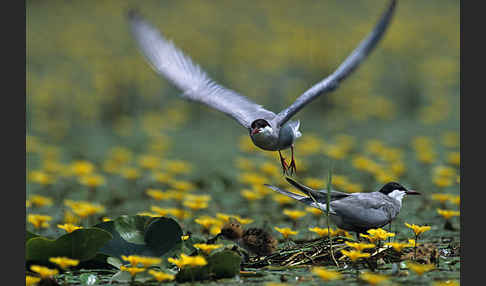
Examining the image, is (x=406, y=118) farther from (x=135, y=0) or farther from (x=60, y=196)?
(x=135, y=0)

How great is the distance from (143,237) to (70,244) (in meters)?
0.58

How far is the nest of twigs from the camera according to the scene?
14.4 feet

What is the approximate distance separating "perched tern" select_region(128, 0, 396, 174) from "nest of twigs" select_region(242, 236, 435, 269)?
57cm

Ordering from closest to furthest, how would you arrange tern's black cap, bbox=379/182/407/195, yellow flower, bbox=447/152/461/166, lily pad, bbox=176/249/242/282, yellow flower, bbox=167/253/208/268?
yellow flower, bbox=167/253/208/268 < lily pad, bbox=176/249/242/282 < tern's black cap, bbox=379/182/407/195 < yellow flower, bbox=447/152/461/166

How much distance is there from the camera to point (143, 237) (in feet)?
15.3

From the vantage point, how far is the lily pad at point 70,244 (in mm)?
4203

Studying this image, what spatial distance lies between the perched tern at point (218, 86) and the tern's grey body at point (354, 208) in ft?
0.87

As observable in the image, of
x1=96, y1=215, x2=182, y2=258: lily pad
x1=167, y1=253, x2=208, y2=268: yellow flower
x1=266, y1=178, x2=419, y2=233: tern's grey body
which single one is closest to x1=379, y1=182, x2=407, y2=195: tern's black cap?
x1=266, y1=178, x2=419, y2=233: tern's grey body

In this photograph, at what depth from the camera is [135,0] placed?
19.1m

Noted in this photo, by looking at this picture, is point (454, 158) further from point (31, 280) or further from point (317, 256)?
point (31, 280)

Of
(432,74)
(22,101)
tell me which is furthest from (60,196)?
(432,74)

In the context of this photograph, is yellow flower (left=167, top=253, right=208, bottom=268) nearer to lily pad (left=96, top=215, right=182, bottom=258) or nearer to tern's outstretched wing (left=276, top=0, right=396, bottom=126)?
lily pad (left=96, top=215, right=182, bottom=258)

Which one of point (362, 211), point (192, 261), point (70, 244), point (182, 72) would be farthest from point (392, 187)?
point (70, 244)

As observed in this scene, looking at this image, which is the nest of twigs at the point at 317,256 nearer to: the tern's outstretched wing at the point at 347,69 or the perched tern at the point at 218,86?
the perched tern at the point at 218,86
